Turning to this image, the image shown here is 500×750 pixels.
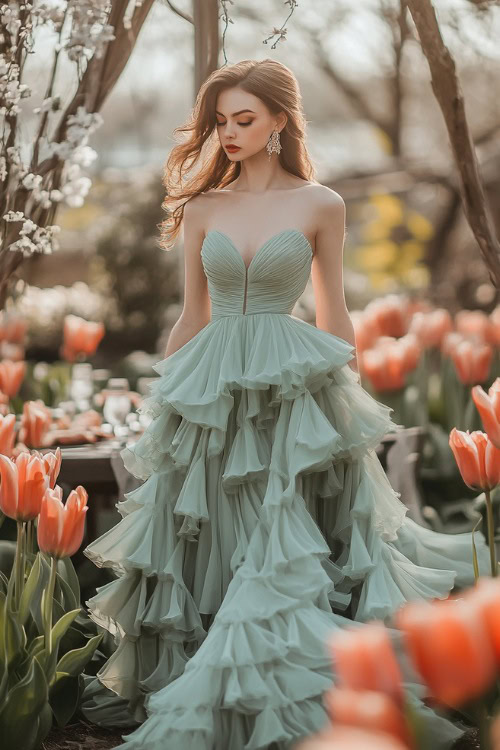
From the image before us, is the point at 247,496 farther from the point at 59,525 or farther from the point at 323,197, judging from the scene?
the point at 323,197

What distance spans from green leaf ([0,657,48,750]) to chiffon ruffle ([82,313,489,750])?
13.5 inches

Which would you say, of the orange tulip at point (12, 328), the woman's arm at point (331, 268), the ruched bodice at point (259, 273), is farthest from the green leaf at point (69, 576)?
the orange tulip at point (12, 328)

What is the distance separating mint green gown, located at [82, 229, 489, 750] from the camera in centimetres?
264

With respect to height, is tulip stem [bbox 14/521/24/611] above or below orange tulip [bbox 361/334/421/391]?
below

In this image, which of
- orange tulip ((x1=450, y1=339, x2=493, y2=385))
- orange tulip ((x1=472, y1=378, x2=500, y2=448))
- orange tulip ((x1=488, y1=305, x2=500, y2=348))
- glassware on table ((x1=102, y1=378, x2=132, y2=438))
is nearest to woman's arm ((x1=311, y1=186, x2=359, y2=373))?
orange tulip ((x1=472, y1=378, x2=500, y2=448))

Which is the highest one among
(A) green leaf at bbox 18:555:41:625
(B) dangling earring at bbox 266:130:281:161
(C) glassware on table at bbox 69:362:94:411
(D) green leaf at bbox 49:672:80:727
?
(B) dangling earring at bbox 266:130:281:161

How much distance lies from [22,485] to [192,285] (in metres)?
1.00

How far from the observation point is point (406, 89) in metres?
12.0

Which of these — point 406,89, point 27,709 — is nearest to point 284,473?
point 27,709

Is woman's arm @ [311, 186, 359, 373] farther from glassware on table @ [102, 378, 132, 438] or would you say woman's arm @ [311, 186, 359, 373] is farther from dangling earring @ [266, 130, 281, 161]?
glassware on table @ [102, 378, 132, 438]

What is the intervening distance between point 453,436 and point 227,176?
1255mm

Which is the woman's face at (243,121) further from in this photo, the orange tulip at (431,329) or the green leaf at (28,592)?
the orange tulip at (431,329)

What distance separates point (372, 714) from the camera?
1066 mm

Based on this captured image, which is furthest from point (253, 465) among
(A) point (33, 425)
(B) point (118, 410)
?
(B) point (118, 410)
